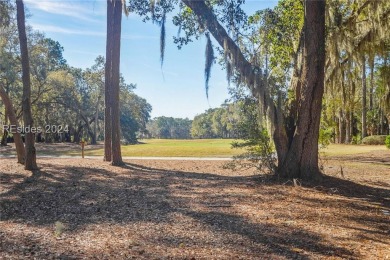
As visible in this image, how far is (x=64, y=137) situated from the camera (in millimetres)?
46500

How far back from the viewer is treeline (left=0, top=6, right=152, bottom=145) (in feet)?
87.5

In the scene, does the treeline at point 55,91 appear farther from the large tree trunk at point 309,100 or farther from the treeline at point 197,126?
the large tree trunk at point 309,100

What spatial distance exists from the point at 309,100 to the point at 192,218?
15.1 ft

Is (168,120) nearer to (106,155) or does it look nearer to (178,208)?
(106,155)

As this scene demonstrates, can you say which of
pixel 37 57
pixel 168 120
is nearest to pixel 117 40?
pixel 37 57

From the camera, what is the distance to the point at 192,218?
545 centimetres

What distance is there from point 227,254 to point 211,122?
94.9 metres

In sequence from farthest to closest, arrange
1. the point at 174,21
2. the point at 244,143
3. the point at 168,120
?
1. the point at 168,120
2. the point at 174,21
3. the point at 244,143

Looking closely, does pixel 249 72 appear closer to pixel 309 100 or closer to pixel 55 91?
pixel 309 100

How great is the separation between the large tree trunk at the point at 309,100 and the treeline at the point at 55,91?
19.0 m

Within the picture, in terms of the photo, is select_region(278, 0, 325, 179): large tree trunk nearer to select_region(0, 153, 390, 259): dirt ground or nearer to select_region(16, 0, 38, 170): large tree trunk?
select_region(0, 153, 390, 259): dirt ground

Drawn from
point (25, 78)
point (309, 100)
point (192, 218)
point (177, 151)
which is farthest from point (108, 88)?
point (177, 151)

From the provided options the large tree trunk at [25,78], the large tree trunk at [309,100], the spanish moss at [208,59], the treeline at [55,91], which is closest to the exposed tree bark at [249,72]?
the spanish moss at [208,59]

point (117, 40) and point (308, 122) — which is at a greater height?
point (117, 40)
